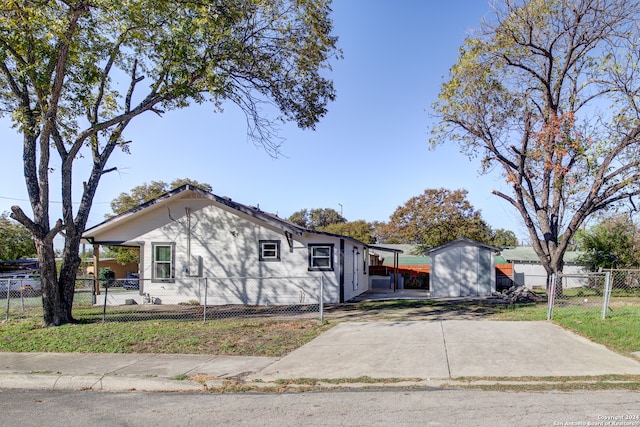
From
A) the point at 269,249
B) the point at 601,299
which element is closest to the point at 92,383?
the point at 269,249

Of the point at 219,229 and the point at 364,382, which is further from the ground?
the point at 219,229

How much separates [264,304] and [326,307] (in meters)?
2.88

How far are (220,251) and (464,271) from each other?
11562mm

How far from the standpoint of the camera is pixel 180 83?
1323 cm

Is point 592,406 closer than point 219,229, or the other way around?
point 592,406

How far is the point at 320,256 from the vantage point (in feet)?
61.4

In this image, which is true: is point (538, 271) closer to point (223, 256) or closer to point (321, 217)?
point (223, 256)

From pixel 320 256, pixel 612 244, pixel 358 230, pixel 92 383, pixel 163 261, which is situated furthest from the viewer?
pixel 358 230

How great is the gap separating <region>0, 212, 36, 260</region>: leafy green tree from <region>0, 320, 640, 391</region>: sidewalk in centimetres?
3561

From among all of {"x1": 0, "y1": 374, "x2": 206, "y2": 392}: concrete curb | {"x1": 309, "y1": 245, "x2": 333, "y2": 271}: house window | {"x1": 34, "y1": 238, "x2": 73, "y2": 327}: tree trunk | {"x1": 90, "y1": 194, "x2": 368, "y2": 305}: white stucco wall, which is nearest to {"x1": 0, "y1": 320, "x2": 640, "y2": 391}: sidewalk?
{"x1": 0, "y1": 374, "x2": 206, "y2": 392}: concrete curb

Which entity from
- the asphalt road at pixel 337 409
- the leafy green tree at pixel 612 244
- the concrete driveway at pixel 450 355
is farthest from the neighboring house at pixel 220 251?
the leafy green tree at pixel 612 244

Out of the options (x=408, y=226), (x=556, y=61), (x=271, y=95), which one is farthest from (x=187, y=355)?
(x=408, y=226)

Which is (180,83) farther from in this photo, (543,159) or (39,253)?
(543,159)

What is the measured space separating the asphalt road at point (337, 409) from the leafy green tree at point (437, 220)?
35113mm
